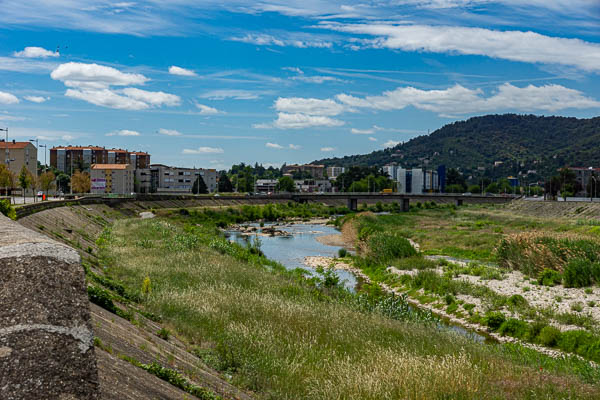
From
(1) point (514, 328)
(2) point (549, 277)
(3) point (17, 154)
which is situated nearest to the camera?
(1) point (514, 328)

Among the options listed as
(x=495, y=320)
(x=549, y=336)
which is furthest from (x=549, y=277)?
(x=549, y=336)

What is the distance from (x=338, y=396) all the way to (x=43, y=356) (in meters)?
7.09

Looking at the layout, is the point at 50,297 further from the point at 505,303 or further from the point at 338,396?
the point at 505,303

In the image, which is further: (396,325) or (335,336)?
(396,325)

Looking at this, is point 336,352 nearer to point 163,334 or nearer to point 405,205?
point 163,334

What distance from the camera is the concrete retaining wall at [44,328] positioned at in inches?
202

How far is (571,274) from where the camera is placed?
30266 mm

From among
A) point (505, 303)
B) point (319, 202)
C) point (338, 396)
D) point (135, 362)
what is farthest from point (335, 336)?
point (319, 202)

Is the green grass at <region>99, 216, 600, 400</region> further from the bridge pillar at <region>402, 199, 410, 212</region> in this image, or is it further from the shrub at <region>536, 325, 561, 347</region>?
the bridge pillar at <region>402, 199, 410, 212</region>

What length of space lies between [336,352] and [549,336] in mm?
11415

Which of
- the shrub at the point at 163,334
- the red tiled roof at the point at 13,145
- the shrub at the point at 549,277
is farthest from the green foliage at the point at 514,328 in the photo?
the red tiled roof at the point at 13,145

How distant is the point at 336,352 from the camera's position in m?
14.9

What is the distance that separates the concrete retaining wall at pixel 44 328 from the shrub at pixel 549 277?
3056 centimetres

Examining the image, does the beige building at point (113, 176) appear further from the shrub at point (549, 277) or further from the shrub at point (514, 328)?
the shrub at point (514, 328)
